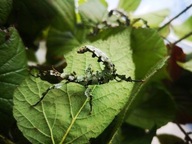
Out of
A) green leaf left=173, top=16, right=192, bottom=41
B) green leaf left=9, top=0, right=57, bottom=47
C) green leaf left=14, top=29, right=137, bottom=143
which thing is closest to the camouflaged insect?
green leaf left=14, top=29, right=137, bottom=143

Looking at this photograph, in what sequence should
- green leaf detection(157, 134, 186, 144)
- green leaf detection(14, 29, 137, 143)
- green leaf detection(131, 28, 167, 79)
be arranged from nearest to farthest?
green leaf detection(14, 29, 137, 143) → green leaf detection(131, 28, 167, 79) → green leaf detection(157, 134, 186, 144)

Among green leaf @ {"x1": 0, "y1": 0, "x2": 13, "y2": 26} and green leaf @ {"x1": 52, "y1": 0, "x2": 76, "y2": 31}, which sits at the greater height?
green leaf @ {"x1": 52, "y1": 0, "x2": 76, "y2": 31}

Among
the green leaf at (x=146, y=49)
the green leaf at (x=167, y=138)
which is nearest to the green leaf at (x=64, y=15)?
the green leaf at (x=146, y=49)

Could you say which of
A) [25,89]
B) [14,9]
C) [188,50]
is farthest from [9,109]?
[188,50]

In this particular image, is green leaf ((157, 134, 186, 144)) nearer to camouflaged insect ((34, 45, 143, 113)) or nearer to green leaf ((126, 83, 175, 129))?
green leaf ((126, 83, 175, 129))

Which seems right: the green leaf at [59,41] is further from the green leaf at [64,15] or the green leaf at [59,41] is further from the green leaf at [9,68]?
the green leaf at [9,68]

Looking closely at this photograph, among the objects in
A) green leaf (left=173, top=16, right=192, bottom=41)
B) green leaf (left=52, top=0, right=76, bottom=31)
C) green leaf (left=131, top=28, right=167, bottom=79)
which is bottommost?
green leaf (left=131, top=28, right=167, bottom=79)
